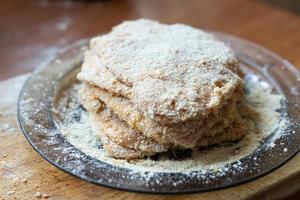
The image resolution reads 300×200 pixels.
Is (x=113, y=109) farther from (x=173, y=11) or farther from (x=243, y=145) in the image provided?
(x=173, y=11)

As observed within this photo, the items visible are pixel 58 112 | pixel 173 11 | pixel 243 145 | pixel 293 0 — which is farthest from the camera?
pixel 293 0

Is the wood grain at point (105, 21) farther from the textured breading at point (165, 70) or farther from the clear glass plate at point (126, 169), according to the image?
the textured breading at point (165, 70)

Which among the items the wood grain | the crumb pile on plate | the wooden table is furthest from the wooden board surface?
the wood grain

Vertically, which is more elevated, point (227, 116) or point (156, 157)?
point (227, 116)

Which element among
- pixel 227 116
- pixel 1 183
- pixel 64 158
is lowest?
pixel 1 183

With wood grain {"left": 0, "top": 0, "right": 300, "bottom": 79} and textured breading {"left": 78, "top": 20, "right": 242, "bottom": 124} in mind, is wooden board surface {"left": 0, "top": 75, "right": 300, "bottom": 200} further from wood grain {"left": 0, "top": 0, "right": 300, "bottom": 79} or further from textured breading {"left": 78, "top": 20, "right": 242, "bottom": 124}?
wood grain {"left": 0, "top": 0, "right": 300, "bottom": 79}

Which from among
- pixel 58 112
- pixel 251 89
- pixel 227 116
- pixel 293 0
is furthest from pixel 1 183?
pixel 293 0
